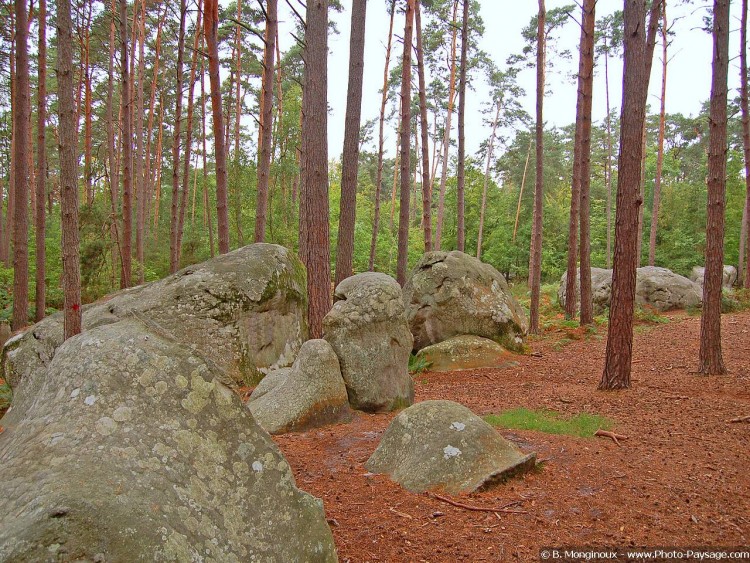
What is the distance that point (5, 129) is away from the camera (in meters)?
23.7

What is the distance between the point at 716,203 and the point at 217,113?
10.5 m

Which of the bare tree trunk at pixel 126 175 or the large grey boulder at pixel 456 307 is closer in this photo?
the large grey boulder at pixel 456 307

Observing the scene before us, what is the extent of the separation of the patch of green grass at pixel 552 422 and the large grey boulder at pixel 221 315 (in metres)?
3.80

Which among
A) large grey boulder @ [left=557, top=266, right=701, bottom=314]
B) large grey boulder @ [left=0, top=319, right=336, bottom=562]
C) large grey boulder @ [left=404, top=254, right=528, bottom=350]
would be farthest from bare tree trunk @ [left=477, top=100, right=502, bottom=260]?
large grey boulder @ [left=0, top=319, right=336, bottom=562]

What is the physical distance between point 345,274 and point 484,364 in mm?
3443

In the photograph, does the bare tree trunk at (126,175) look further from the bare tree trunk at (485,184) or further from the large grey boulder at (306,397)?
the bare tree trunk at (485,184)

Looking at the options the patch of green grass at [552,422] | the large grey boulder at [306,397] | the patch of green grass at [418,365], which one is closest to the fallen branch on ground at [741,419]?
the patch of green grass at [552,422]

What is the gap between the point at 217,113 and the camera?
11930 mm

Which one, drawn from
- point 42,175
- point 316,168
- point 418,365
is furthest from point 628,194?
point 42,175

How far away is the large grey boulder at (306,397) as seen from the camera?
548 cm

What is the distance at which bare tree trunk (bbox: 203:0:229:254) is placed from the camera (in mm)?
11266

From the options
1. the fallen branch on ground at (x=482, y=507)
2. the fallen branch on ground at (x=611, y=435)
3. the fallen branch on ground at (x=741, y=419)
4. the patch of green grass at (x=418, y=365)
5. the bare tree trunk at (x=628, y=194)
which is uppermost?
the bare tree trunk at (x=628, y=194)

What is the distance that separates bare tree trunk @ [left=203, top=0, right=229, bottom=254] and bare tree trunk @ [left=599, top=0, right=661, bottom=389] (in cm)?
836

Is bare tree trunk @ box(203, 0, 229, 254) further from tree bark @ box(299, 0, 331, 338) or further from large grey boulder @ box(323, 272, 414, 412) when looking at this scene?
large grey boulder @ box(323, 272, 414, 412)
